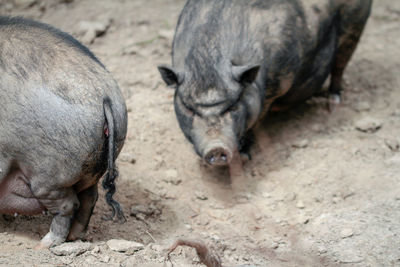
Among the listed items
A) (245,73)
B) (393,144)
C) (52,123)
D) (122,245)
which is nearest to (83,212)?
(122,245)

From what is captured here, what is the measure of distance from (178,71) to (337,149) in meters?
1.71

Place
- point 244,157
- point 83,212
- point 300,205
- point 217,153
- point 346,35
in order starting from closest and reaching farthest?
1. point 83,212
2. point 217,153
3. point 300,205
4. point 244,157
5. point 346,35

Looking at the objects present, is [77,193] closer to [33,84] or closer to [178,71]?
[33,84]

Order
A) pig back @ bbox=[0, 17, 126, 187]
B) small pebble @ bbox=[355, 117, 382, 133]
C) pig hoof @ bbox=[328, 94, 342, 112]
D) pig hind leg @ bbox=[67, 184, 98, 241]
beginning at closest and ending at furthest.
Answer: pig back @ bbox=[0, 17, 126, 187]
pig hind leg @ bbox=[67, 184, 98, 241]
small pebble @ bbox=[355, 117, 382, 133]
pig hoof @ bbox=[328, 94, 342, 112]

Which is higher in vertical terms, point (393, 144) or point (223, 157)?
point (223, 157)

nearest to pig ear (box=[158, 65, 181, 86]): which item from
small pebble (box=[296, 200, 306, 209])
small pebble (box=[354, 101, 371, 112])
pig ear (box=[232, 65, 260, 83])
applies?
pig ear (box=[232, 65, 260, 83])

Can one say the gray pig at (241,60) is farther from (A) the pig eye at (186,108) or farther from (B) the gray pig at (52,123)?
(B) the gray pig at (52,123)

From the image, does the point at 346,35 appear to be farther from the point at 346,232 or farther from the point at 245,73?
the point at 346,232

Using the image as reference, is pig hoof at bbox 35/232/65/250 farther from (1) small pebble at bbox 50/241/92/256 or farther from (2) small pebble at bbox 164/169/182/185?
(2) small pebble at bbox 164/169/182/185

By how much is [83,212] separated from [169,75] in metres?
1.46

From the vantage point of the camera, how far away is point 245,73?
14.8 ft

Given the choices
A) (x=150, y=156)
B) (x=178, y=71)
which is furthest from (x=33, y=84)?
(x=150, y=156)

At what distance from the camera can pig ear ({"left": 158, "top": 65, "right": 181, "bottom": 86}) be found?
15.1ft

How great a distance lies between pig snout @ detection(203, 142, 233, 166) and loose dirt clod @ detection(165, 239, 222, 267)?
40.0 inches
